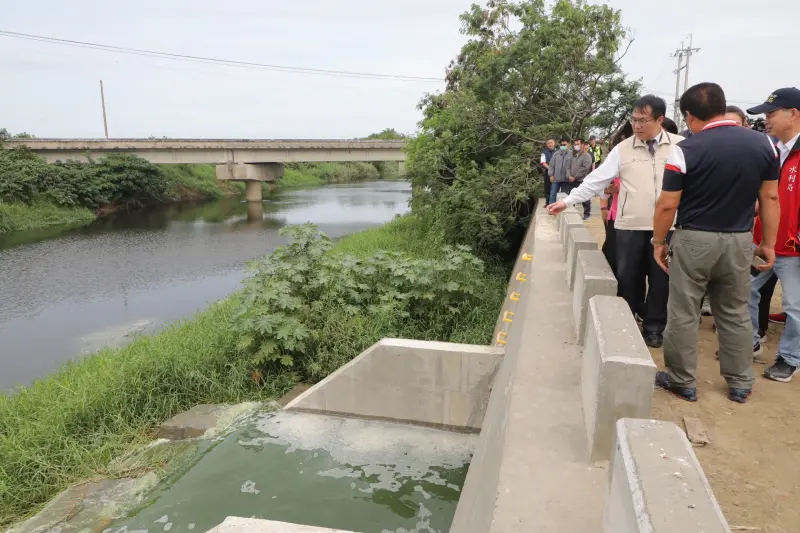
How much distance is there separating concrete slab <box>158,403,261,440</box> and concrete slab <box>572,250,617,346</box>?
4671 mm

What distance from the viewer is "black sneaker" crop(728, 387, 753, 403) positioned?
312 cm

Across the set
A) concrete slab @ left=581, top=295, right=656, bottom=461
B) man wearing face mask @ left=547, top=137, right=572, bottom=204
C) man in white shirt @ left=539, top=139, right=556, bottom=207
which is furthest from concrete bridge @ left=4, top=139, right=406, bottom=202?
concrete slab @ left=581, top=295, right=656, bottom=461

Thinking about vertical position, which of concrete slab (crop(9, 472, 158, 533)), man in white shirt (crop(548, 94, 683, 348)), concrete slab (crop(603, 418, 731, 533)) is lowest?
concrete slab (crop(9, 472, 158, 533))

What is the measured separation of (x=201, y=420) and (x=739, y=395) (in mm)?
5863

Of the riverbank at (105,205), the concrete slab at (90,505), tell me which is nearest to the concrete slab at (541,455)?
the concrete slab at (90,505)

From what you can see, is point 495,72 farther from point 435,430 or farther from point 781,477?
point 781,477

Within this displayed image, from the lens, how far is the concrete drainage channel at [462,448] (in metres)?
2.11

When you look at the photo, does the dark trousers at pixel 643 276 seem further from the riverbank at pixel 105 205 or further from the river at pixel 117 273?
the riverbank at pixel 105 205

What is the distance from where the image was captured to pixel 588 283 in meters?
3.45

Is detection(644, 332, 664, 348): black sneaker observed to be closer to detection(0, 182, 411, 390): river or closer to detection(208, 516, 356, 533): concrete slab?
detection(208, 516, 356, 533): concrete slab

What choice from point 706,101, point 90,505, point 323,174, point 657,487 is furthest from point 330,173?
point 657,487

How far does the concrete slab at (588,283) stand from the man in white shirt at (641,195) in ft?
0.99

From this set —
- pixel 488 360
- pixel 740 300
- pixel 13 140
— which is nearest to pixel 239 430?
pixel 488 360

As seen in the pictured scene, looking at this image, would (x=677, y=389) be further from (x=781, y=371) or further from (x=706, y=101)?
(x=706, y=101)
